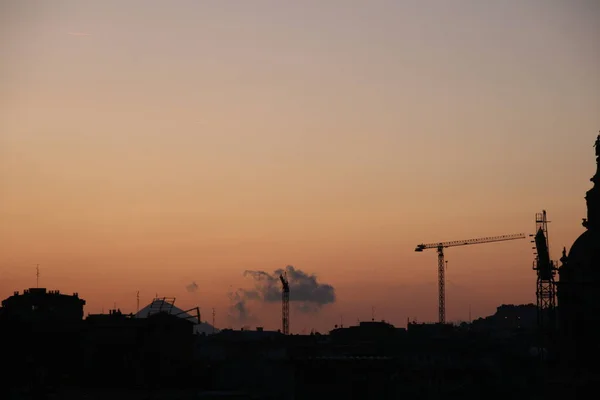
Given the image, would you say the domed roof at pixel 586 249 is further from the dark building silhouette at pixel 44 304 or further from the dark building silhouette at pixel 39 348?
the dark building silhouette at pixel 44 304

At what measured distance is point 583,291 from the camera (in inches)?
3743

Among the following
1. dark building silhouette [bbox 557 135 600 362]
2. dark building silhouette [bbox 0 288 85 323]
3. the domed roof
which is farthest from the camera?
dark building silhouette [bbox 0 288 85 323]

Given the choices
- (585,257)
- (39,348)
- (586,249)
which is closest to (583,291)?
(585,257)

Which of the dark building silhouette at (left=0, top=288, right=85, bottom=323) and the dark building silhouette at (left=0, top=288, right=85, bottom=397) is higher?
the dark building silhouette at (left=0, top=288, right=85, bottom=323)

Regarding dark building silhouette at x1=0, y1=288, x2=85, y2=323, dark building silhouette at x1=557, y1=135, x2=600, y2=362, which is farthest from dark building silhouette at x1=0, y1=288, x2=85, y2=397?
dark building silhouette at x1=557, y1=135, x2=600, y2=362

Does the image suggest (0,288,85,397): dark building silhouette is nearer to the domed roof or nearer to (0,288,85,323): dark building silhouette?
(0,288,85,323): dark building silhouette

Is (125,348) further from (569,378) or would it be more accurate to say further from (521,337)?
(521,337)

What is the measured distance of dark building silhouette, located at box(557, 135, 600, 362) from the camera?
94.0 meters

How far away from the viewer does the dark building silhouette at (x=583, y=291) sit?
3701 inches

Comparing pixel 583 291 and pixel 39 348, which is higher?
pixel 583 291

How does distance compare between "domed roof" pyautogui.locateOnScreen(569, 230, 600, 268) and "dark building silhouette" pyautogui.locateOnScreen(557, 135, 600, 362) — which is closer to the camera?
"domed roof" pyautogui.locateOnScreen(569, 230, 600, 268)

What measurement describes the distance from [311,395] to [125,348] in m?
16.3

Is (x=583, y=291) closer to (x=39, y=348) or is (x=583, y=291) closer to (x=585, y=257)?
(x=585, y=257)

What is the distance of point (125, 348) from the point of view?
102688 mm
